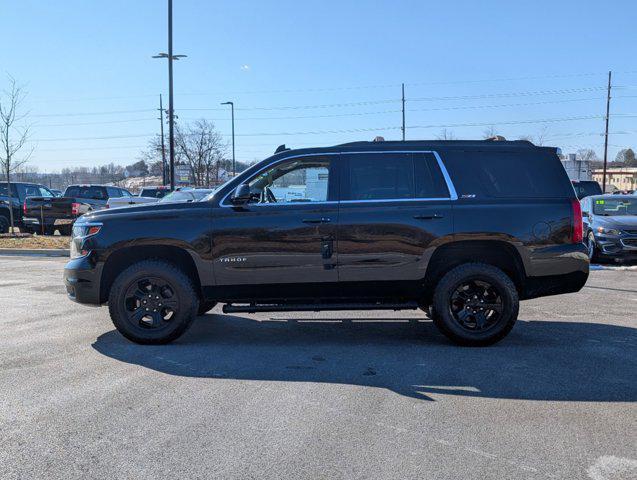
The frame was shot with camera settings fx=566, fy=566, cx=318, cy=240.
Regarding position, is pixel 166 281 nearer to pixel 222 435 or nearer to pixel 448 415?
pixel 222 435

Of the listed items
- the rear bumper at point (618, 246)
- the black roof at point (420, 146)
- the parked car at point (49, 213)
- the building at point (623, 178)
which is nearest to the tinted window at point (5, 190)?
the parked car at point (49, 213)

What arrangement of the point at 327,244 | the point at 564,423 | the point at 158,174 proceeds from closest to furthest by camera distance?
the point at 564,423, the point at 327,244, the point at 158,174

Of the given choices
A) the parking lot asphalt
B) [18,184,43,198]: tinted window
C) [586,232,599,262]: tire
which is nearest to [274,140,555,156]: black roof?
the parking lot asphalt

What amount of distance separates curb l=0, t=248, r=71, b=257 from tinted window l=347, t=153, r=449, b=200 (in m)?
Answer: 11.1

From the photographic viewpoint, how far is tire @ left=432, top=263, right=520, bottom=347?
18.2ft

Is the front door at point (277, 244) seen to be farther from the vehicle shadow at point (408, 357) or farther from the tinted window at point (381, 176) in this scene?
the vehicle shadow at point (408, 357)

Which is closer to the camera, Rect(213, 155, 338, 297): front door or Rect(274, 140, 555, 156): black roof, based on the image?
Rect(213, 155, 338, 297): front door

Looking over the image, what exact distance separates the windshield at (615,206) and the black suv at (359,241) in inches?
348

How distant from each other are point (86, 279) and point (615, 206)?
1246 cm

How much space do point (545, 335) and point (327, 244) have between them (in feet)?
8.65

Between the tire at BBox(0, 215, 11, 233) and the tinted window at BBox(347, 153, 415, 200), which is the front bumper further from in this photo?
the tire at BBox(0, 215, 11, 233)

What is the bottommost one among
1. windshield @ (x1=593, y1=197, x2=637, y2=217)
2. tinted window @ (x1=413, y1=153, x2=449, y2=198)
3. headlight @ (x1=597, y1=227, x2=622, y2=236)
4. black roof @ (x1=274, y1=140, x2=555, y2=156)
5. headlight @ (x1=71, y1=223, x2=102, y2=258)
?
headlight @ (x1=597, y1=227, x2=622, y2=236)

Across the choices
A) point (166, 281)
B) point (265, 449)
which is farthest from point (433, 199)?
point (265, 449)

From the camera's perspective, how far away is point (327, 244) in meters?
5.53
